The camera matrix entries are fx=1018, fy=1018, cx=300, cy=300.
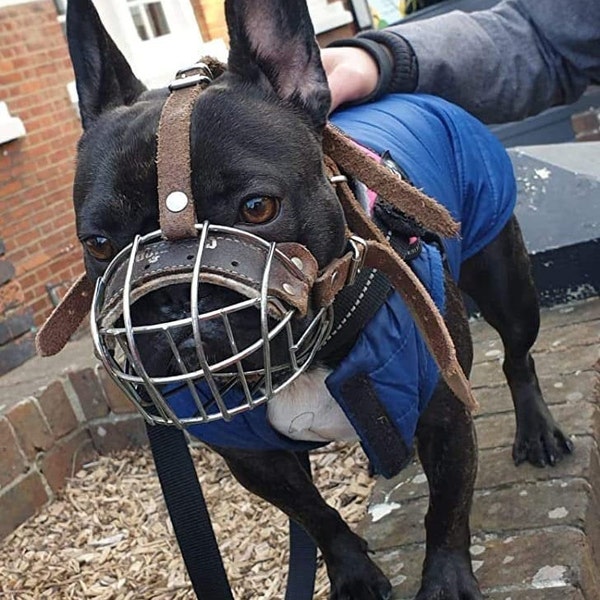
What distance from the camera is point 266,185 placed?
65.1 inches

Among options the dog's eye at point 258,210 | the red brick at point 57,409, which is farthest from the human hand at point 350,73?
the red brick at point 57,409

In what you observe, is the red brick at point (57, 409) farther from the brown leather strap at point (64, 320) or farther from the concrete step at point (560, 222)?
the brown leather strap at point (64, 320)

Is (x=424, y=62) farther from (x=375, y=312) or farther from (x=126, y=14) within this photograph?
(x=126, y=14)

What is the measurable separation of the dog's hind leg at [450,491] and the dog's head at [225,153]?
0.57m

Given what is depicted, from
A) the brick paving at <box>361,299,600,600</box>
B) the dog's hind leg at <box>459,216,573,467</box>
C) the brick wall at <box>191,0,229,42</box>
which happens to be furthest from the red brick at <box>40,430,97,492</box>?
the brick wall at <box>191,0,229,42</box>

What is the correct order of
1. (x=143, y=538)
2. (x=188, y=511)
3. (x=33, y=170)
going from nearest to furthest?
(x=188, y=511) → (x=143, y=538) → (x=33, y=170)

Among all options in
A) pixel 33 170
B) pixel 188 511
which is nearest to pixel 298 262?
pixel 188 511

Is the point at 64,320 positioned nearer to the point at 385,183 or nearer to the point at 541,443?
the point at 385,183

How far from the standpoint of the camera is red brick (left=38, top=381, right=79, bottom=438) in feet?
12.6

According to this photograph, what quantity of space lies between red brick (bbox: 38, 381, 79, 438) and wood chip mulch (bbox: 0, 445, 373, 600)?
22 cm

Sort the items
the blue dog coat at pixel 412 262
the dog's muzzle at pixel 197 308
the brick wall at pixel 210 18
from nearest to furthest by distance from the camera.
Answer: the dog's muzzle at pixel 197 308 → the blue dog coat at pixel 412 262 → the brick wall at pixel 210 18

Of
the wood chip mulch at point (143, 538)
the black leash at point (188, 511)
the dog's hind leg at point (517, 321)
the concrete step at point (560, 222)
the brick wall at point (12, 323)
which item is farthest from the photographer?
the brick wall at point (12, 323)

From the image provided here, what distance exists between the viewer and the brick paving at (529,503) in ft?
7.38

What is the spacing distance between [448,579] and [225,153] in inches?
43.4
